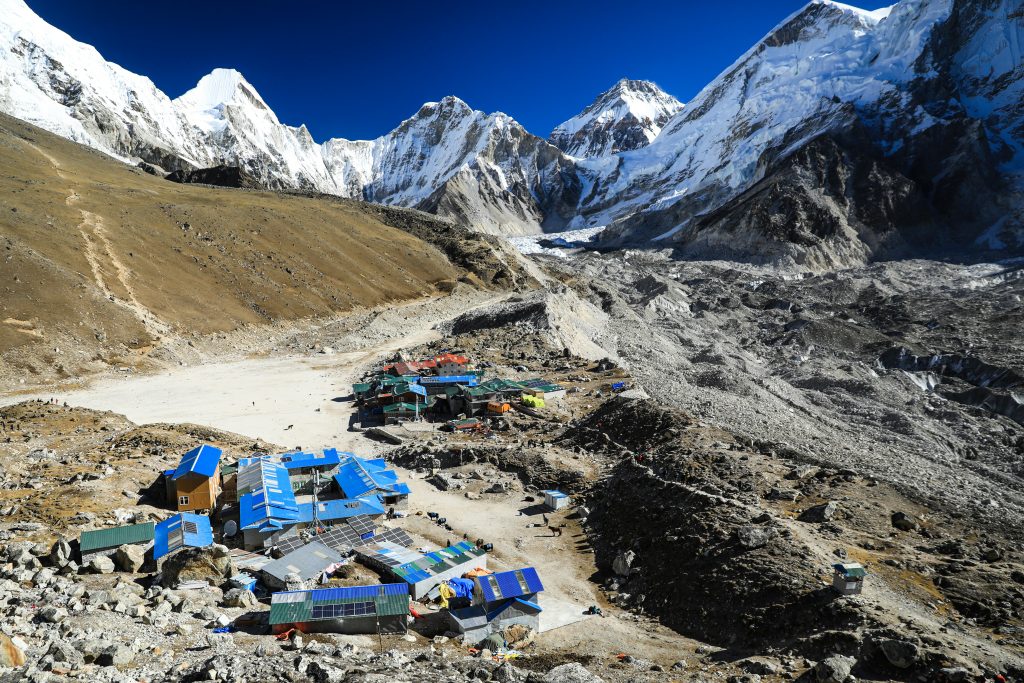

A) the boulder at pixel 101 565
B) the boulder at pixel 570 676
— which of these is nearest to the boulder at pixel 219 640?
the boulder at pixel 101 565

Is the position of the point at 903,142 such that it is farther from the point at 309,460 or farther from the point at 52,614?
the point at 52,614

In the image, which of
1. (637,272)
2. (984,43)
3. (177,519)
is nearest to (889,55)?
(984,43)

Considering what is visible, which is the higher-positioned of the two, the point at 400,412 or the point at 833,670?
the point at 400,412

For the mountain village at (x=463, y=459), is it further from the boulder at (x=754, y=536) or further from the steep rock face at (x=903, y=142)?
the steep rock face at (x=903, y=142)

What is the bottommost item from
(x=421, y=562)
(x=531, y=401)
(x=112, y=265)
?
(x=421, y=562)

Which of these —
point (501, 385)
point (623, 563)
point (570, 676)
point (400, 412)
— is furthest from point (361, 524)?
point (501, 385)
